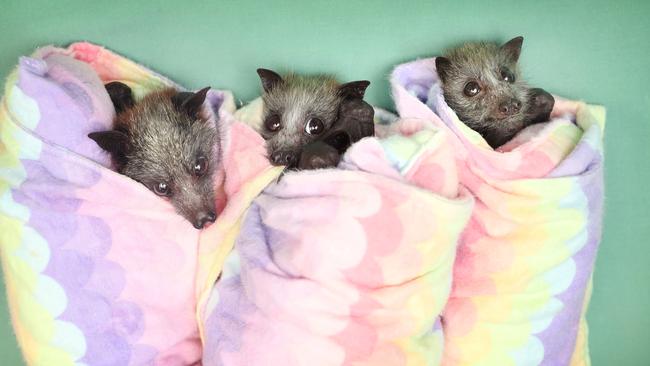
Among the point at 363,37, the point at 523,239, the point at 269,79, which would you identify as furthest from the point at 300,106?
the point at 523,239

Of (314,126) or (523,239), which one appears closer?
(523,239)

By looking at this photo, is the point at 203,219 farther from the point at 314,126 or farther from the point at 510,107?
the point at 510,107

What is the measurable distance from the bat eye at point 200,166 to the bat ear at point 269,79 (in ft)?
0.86

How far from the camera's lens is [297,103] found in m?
1.47

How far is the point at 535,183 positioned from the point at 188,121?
90 cm

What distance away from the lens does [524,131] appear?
4.57 feet

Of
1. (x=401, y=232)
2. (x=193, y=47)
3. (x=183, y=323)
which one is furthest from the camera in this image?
(x=193, y=47)

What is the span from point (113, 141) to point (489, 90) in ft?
3.28

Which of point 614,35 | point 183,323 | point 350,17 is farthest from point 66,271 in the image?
point 614,35

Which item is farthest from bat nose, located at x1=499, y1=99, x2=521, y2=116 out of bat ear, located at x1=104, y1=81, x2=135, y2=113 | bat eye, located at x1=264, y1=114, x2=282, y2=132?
bat ear, located at x1=104, y1=81, x2=135, y2=113

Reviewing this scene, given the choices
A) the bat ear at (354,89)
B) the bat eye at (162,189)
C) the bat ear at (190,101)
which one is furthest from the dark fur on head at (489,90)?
the bat eye at (162,189)

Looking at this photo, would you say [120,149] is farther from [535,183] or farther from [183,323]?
[535,183]

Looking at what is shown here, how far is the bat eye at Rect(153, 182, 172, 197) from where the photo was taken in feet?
4.56

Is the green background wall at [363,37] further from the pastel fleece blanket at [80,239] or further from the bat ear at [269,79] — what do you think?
the pastel fleece blanket at [80,239]
